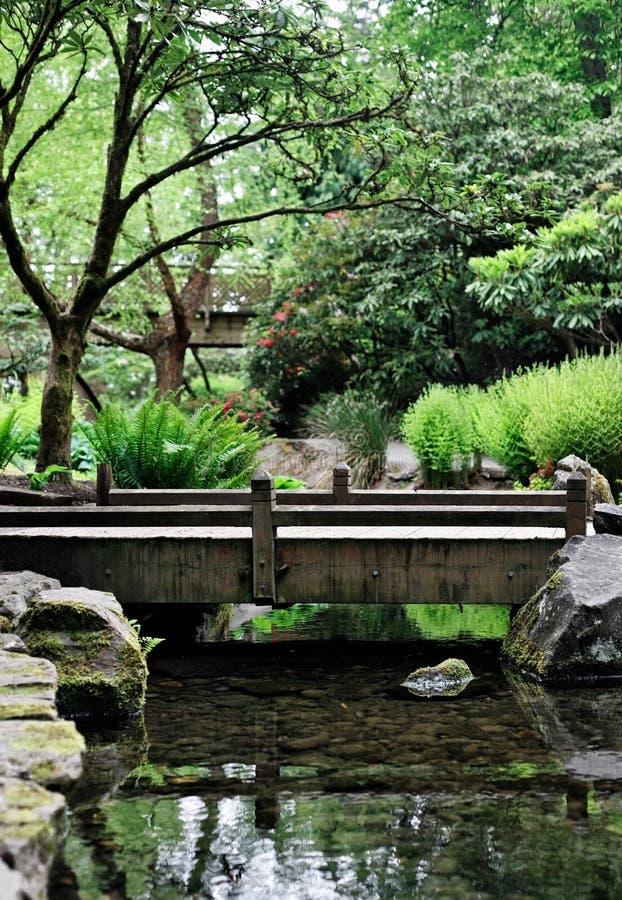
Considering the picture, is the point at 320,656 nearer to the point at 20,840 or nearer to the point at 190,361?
the point at 20,840

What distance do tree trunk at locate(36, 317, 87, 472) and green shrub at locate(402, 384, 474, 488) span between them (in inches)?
179

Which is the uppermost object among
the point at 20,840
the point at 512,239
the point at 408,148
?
the point at 408,148

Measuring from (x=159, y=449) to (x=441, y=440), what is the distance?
424 centimetres

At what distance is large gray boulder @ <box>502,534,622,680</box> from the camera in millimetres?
5730

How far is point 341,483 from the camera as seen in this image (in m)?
7.75

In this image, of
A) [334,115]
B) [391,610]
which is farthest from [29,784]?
[334,115]

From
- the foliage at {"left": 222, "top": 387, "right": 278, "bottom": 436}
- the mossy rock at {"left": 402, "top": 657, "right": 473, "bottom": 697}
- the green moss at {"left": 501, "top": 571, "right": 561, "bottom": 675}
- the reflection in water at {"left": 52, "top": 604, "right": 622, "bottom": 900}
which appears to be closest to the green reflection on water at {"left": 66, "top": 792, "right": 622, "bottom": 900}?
the reflection in water at {"left": 52, "top": 604, "right": 622, "bottom": 900}

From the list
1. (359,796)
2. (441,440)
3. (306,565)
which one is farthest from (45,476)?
(359,796)

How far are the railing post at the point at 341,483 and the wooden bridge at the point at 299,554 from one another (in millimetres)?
1206

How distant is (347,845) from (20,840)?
1442mm

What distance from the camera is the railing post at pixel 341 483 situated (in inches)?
304

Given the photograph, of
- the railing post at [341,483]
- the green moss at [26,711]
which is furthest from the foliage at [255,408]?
the green moss at [26,711]

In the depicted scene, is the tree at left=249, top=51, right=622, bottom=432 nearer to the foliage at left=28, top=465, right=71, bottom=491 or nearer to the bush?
the bush

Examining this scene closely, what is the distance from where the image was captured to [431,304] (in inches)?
614
